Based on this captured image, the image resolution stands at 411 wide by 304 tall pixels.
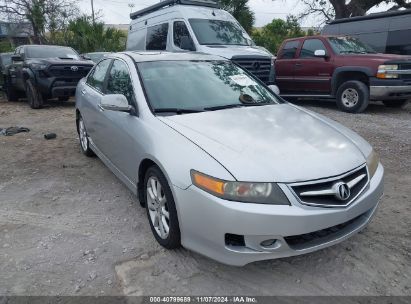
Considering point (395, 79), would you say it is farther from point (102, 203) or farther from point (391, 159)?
point (102, 203)

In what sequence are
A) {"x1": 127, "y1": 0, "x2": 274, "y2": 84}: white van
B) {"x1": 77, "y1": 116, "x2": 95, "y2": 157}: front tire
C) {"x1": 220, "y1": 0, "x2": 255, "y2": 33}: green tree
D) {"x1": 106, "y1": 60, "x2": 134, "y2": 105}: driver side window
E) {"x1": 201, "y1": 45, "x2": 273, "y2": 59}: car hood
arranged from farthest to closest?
1. {"x1": 220, "y1": 0, "x2": 255, "y2": 33}: green tree
2. {"x1": 127, "y1": 0, "x2": 274, "y2": 84}: white van
3. {"x1": 201, "y1": 45, "x2": 273, "y2": 59}: car hood
4. {"x1": 77, "y1": 116, "x2": 95, "y2": 157}: front tire
5. {"x1": 106, "y1": 60, "x2": 134, "y2": 105}: driver side window

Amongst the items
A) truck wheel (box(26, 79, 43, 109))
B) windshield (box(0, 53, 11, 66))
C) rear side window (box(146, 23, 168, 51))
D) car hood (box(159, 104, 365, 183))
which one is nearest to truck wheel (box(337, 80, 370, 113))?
rear side window (box(146, 23, 168, 51))

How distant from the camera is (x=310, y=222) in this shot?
240 centimetres

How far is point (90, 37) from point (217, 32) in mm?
15357

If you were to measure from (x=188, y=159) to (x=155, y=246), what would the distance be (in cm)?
93

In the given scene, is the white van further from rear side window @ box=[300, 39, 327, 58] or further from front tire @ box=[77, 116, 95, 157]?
front tire @ box=[77, 116, 95, 157]

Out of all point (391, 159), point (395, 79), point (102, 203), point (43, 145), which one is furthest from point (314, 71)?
point (102, 203)

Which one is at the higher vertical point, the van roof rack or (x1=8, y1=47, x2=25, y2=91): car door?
the van roof rack

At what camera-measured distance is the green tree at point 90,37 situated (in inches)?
885

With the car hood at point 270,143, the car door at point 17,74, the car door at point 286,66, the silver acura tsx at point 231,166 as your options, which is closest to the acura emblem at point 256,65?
the car door at point 286,66

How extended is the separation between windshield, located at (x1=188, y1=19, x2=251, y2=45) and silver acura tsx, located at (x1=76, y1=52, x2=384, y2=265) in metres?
5.28

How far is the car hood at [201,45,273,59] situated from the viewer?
8562 mm

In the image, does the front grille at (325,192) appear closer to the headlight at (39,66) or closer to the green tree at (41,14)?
the headlight at (39,66)

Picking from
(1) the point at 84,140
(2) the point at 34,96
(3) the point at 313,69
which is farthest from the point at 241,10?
(1) the point at 84,140
